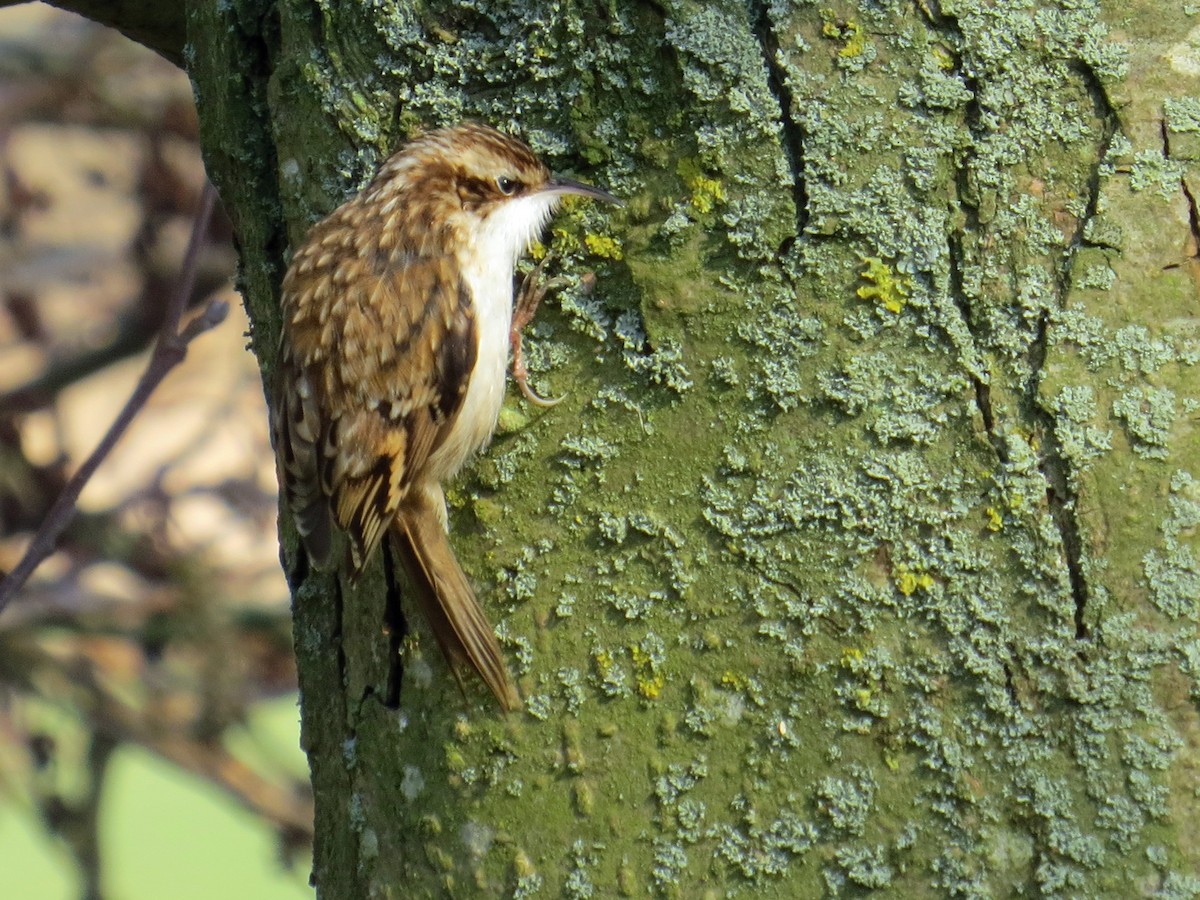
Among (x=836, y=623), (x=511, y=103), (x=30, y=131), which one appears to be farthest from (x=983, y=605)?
(x=30, y=131)

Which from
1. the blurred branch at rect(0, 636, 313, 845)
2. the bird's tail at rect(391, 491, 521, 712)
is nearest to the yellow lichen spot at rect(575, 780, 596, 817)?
the bird's tail at rect(391, 491, 521, 712)

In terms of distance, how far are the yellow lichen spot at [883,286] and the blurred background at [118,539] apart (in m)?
2.69

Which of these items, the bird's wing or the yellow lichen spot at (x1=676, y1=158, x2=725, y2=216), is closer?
the yellow lichen spot at (x1=676, y1=158, x2=725, y2=216)

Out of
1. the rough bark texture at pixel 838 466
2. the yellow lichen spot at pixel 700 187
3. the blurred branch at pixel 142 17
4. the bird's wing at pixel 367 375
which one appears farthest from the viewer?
the blurred branch at pixel 142 17

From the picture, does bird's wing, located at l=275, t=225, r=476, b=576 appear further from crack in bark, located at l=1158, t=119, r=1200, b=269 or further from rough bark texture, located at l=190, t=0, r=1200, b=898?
crack in bark, located at l=1158, t=119, r=1200, b=269

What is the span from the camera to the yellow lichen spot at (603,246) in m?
1.67

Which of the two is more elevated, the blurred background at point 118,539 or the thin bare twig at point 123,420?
the thin bare twig at point 123,420

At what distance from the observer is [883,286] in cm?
157

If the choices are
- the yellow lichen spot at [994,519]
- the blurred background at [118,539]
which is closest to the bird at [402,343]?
the yellow lichen spot at [994,519]

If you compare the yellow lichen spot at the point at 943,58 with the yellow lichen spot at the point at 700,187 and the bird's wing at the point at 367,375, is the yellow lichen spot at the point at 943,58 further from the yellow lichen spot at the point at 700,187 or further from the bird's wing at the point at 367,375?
the bird's wing at the point at 367,375

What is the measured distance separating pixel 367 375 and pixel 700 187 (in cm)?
65

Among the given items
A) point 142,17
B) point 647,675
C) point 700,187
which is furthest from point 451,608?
point 142,17

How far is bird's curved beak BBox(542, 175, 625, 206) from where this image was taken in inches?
65.2

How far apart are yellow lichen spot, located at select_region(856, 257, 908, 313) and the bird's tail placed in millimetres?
586
